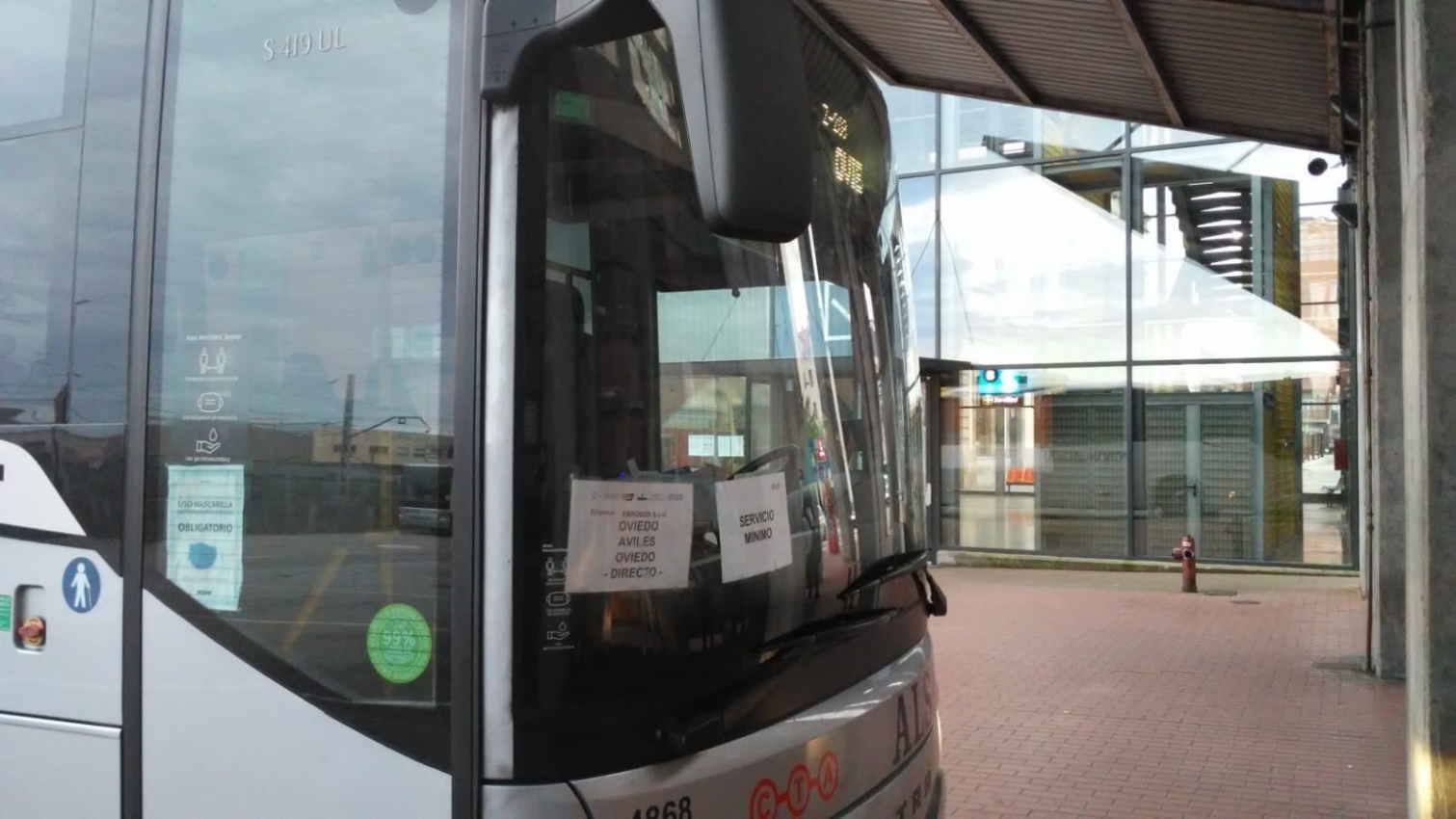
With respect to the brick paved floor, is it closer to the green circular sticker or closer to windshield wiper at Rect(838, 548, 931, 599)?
windshield wiper at Rect(838, 548, 931, 599)

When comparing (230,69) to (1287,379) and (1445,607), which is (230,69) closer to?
(1445,607)

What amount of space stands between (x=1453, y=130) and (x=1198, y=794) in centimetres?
393

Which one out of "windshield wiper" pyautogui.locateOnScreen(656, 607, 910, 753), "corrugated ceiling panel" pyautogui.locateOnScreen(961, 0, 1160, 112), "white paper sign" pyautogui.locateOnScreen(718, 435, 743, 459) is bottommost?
"windshield wiper" pyautogui.locateOnScreen(656, 607, 910, 753)

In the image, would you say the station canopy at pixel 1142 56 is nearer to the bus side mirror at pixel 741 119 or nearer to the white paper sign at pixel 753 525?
the white paper sign at pixel 753 525

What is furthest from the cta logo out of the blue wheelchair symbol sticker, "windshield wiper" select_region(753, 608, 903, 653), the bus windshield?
the blue wheelchair symbol sticker

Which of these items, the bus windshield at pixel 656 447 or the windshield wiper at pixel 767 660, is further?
the windshield wiper at pixel 767 660

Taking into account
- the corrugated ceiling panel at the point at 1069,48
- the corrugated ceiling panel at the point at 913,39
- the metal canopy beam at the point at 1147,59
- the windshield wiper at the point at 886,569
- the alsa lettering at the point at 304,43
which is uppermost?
the corrugated ceiling panel at the point at 913,39

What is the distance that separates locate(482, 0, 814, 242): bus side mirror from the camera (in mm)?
2207

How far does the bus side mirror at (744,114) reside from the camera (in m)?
2.21

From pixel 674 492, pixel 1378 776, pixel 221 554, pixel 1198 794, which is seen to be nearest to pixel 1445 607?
pixel 1198 794

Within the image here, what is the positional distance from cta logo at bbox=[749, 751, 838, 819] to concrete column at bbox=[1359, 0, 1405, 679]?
8142 millimetres

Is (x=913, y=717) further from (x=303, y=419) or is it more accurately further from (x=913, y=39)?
(x=913, y=39)

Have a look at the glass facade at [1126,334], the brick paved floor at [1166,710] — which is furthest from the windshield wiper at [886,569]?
the glass facade at [1126,334]

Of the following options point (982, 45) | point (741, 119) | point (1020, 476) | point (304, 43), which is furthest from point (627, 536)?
point (1020, 476)
